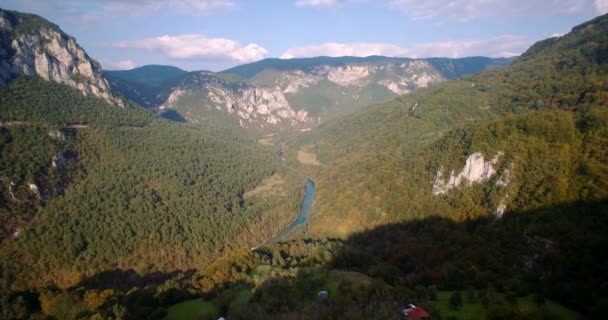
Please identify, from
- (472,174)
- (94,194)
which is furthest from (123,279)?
(472,174)

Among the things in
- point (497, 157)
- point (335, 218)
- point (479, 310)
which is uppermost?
point (497, 157)

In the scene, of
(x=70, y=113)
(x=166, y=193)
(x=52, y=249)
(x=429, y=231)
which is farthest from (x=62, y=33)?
(x=429, y=231)

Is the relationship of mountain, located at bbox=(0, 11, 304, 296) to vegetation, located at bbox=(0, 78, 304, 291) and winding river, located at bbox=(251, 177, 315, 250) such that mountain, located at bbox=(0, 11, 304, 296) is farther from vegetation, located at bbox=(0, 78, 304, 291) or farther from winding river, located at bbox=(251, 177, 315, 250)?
Answer: winding river, located at bbox=(251, 177, 315, 250)

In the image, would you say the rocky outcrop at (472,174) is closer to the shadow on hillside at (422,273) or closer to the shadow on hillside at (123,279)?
the shadow on hillside at (422,273)

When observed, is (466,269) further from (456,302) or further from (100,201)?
(100,201)

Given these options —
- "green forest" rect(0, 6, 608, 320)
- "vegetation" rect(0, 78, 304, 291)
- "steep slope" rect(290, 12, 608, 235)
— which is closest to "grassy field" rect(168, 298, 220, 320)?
"green forest" rect(0, 6, 608, 320)

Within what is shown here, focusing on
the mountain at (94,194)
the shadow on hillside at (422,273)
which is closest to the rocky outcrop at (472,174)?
the shadow on hillside at (422,273)
